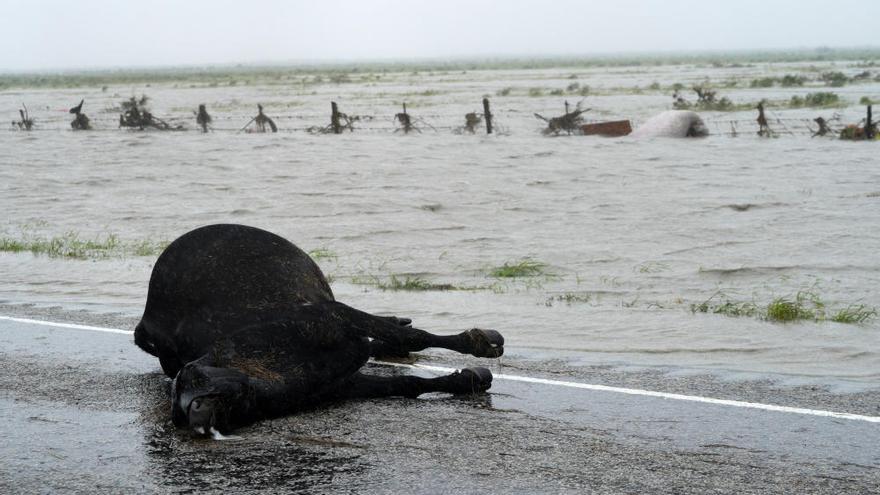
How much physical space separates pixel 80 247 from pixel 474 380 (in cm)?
1056

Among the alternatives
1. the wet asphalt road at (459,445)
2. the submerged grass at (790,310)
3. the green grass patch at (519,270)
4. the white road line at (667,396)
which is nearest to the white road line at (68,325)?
the wet asphalt road at (459,445)

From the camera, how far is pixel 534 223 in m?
17.6

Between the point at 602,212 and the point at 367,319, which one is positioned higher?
the point at 367,319

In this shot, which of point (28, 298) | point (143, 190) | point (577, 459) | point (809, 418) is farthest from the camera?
point (143, 190)

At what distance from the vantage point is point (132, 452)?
5535 millimetres

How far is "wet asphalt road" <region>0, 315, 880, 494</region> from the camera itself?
5.02 meters

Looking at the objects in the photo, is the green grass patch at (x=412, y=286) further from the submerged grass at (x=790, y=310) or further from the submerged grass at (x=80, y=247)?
the submerged grass at (x=80, y=247)

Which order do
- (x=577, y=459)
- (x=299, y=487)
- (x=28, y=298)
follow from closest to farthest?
1. (x=299, y=487)
2. (x=577, y=459)
3. (x=28, y=298)

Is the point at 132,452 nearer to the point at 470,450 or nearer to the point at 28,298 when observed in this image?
the point at 470,450

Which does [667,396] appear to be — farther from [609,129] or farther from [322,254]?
[609,129]

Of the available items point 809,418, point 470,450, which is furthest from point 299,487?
point 809,418

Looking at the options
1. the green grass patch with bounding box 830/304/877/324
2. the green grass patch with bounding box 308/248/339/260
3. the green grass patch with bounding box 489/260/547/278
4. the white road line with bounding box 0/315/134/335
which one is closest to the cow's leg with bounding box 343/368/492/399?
the white road line with bounding box 0/315/134/335

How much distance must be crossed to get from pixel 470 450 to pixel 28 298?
7565 millimetres

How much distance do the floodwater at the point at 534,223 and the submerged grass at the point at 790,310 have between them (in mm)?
203
